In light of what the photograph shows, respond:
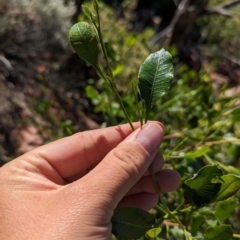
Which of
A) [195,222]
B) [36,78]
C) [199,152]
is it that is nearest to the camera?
[195,222]

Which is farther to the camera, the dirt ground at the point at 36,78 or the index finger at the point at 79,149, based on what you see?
the dirt ground at the point at 36,78

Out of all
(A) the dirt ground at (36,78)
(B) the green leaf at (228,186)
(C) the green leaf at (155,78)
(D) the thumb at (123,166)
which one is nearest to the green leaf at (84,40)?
(C) the green leaf at (155,78)

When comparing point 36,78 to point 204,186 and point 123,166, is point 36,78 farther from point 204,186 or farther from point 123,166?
point 204,186

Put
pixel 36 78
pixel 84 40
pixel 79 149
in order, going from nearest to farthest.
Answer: pixel 84 40 → pixel 79 149 → pixel 36 78

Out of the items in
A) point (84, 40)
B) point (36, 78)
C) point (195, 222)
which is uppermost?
point (84, 40)

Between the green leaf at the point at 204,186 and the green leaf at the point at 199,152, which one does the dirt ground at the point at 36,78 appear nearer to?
the green leaf at the point at 199,152

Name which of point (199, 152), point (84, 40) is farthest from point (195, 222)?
point (84, 40)

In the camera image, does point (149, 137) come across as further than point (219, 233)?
Yes
